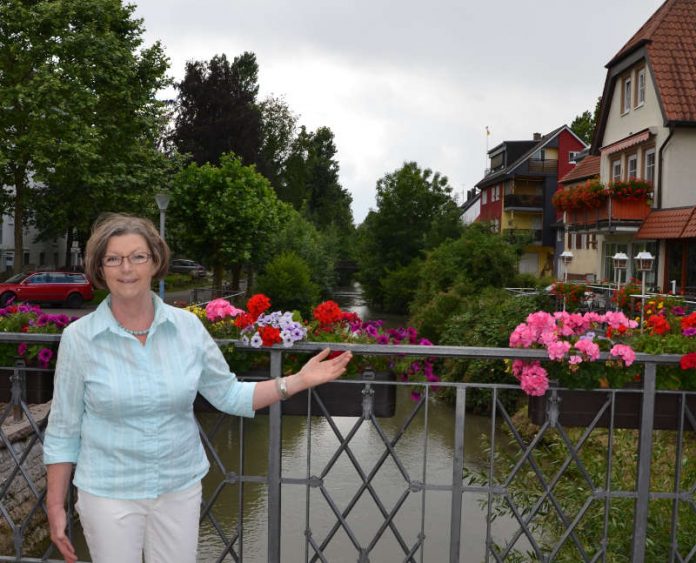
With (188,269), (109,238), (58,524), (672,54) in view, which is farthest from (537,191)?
(58,524)

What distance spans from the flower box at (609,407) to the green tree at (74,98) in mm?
23328

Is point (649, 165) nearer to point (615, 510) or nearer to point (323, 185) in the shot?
point (615, 510)

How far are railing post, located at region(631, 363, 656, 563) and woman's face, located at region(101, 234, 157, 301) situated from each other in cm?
239

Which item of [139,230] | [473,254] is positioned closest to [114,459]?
[139,230]

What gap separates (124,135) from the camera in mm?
27609

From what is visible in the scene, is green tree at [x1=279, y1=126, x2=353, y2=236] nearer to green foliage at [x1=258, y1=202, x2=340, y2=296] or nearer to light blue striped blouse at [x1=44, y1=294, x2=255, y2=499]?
green foliage at [x1=258, y1=202, x2=340, y2=296]

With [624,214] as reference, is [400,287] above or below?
below

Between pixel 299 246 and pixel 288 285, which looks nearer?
pixel 288 285

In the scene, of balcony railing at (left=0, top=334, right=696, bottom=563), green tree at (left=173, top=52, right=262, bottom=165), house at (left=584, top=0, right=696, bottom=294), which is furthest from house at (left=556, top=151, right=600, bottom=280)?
balcony railing at (left=0, top=334, right=696, bottom=563)

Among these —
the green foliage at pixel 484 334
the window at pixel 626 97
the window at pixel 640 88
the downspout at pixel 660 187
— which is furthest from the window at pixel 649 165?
the green foliage at pixel 484 334

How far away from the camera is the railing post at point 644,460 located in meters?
3.60

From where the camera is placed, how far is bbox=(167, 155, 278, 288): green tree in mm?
33094

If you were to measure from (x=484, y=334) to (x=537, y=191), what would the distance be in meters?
28.7

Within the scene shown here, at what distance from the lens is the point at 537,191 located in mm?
47031
